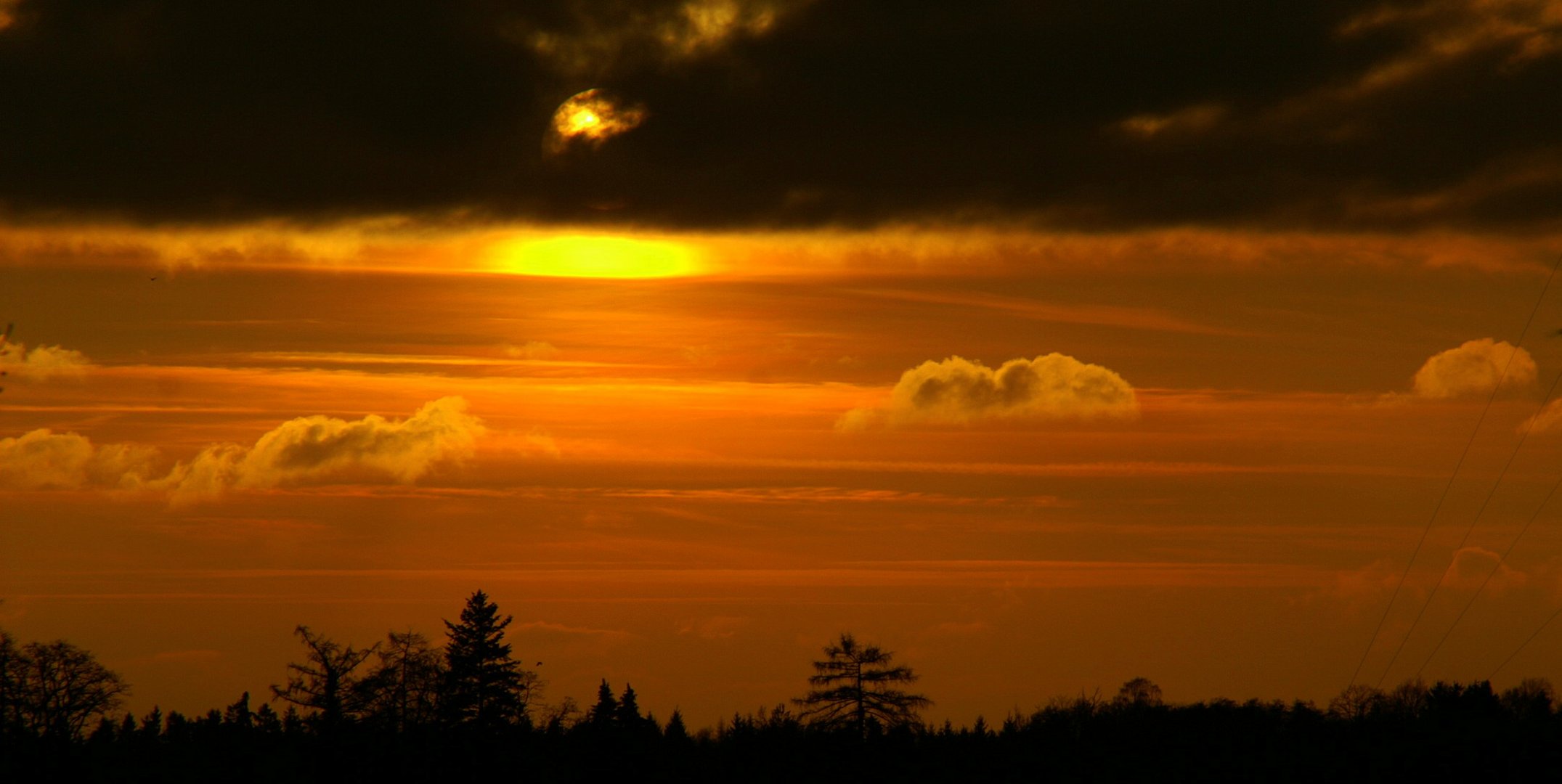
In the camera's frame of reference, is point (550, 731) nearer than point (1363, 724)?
Yes

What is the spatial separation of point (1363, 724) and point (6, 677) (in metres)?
125

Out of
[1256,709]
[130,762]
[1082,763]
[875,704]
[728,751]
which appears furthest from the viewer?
[1256,709]

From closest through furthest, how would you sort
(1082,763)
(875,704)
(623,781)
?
(623,781), (875,704), (1082,763)

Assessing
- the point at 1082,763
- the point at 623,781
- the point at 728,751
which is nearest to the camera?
the point at 623,781

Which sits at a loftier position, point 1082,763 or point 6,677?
point 6,677

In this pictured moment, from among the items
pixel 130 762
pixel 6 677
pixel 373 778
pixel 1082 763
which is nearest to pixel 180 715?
pixel 6 677

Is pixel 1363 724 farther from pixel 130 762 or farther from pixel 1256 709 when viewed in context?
pixel 130 762

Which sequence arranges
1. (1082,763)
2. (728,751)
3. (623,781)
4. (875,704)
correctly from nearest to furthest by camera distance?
(623,781) < (875,704) < (1082,763) < (728,751)

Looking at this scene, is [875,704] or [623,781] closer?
[623,781]

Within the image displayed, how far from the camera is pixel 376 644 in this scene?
124 meters

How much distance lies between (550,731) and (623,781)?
1073 inches

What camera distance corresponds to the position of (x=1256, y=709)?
198 m

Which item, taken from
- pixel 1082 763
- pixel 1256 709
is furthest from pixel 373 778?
pixel 1256 709

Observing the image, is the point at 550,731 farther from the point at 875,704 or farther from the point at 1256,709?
the point at 1256,709
